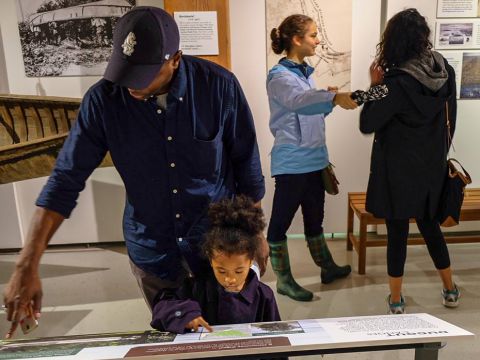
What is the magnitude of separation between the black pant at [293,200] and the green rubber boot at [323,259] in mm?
143

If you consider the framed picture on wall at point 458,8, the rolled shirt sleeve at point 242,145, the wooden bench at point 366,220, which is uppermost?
the framed picture on wall at point 458,8

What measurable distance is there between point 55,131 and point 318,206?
2083mm

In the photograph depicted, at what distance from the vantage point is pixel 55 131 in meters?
3.28

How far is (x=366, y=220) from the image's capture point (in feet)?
9.64

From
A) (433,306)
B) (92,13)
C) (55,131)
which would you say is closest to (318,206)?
(433,306)

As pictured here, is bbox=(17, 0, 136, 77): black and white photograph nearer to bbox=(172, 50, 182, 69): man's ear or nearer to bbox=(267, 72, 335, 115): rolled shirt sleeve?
bbox=(267, 72, 335, 115): rolled shirt sleeve

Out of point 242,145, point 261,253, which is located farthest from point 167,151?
point 261,253

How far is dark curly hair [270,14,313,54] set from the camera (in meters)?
2.43

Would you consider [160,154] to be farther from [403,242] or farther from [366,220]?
[366,220]

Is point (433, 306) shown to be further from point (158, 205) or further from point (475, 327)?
point (158, 205)

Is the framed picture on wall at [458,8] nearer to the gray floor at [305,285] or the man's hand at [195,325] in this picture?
the gray floor at [305,285]

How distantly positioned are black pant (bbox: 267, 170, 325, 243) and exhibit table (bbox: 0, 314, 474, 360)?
1448 mm

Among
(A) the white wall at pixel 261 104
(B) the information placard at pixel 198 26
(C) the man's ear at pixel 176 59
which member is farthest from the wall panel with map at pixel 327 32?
(C) the man's ear at pixel 176 59

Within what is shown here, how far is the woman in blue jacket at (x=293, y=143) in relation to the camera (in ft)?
7.85
